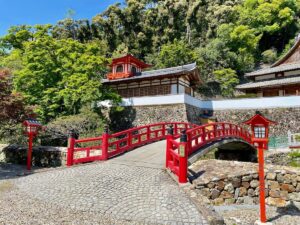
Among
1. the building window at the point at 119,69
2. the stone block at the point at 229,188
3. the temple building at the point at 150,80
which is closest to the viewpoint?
the stone block at the point at 229,188

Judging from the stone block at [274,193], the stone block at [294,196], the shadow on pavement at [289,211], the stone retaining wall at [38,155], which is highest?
the stone retaining wall at [38,155]

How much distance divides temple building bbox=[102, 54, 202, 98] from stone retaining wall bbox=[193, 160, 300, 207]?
37.3 feet

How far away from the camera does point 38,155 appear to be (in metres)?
11.5

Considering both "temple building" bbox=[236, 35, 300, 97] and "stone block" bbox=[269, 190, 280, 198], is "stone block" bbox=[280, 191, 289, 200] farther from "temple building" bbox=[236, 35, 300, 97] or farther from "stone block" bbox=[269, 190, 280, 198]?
"temple building" bbox=[236, 35, 300, 97]

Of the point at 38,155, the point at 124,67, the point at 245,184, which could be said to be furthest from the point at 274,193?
the point at 124,67

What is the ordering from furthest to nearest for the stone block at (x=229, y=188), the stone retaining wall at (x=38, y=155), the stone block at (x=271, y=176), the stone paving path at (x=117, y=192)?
1. the stone retaining wall at (x=38, y=155)
2. the stone block at (x=271, y=176)
3. the stone block at (x=229, y=188)
4. the stone paving path at (x=117, y=192)

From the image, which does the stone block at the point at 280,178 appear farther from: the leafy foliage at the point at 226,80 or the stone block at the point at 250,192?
the leafy foliage at the point at 226,80

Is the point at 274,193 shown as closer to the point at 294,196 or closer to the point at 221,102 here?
the point at 294,196

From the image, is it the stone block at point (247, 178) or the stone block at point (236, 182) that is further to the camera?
the stone block at point (247, 178)

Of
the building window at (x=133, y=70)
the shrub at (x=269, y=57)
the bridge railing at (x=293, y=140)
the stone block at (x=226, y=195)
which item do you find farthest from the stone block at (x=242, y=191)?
the shrub at (x=269, y=57)

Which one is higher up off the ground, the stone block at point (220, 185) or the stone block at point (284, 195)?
the stone block at point (220, 185)

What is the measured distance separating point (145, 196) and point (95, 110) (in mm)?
16304

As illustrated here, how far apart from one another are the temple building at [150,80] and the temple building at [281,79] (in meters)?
6.51

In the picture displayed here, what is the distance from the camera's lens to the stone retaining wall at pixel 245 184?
27.7 ft
